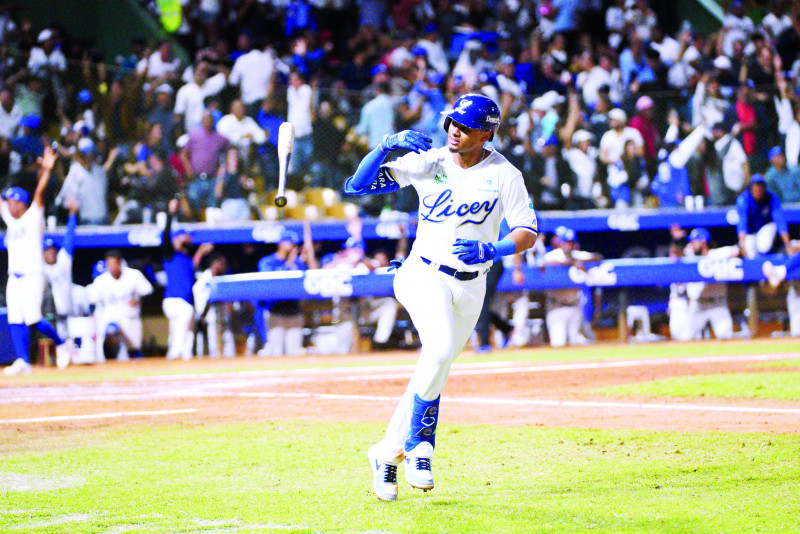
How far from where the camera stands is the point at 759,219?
1481 cm

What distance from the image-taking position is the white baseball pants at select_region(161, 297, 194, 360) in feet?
47.8

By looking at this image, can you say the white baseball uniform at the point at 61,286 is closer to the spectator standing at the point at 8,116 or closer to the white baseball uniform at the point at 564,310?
the spectator standing at the point at 8,116

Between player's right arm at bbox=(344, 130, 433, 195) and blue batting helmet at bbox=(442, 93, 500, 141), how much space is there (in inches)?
7.2

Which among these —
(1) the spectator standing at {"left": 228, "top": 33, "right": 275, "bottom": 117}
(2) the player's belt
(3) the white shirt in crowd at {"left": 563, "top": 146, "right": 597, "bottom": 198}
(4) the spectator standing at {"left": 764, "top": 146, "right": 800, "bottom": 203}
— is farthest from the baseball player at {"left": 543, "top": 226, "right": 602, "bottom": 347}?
(2) the player's belt

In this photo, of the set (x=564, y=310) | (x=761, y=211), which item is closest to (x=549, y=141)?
(x=564, y=310)

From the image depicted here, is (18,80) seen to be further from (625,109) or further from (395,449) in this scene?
(395,449)

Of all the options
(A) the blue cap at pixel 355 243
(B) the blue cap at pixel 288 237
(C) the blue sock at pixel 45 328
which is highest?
(B) the blue cap at pixel 288 237

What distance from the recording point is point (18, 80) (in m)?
14.2

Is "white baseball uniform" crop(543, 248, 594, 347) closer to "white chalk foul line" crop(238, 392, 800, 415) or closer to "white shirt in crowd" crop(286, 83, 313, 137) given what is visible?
"white shirt in crowd" crop(286, 83, 313, 137)

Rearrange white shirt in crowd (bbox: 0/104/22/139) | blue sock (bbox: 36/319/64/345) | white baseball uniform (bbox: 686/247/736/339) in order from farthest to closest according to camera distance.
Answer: white baseball uniform (bbox: 686/247/736/339)
white shirt in crowd (bbox: 0/104/22/139)
blue sock (bbox: 36/319/64/345)

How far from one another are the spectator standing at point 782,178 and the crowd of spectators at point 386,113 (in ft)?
0.07

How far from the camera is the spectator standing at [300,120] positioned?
48.4ft

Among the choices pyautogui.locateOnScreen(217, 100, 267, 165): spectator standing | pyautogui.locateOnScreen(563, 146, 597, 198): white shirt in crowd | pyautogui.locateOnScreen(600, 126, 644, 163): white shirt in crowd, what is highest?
pyautogui.locateOnScreen(217, 100, 267, 165): spectator standing

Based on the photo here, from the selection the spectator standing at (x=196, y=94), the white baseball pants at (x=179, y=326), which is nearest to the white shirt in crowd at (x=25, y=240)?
the white baseball pants at (x=179, y=326)
